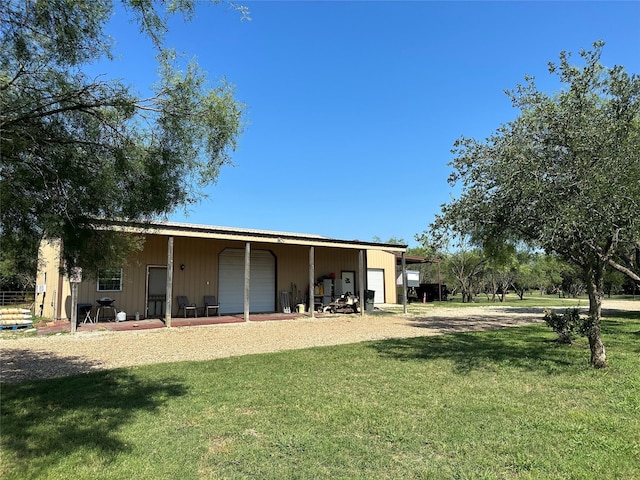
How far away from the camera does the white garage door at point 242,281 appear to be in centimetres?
1681

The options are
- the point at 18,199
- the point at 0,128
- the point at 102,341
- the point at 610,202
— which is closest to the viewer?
the point at 0,128

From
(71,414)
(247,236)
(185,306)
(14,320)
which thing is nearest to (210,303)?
(185,306)

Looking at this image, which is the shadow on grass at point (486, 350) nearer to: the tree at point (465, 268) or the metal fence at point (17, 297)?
the tree at point (465, 268)

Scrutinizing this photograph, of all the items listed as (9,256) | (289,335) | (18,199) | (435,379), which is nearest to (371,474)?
(435,379)

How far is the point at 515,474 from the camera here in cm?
321

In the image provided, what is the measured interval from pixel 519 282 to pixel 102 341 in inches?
1412

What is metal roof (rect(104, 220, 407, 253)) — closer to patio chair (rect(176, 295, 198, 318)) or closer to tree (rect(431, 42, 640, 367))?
patio chair (rect(176, 295, 198, 318))

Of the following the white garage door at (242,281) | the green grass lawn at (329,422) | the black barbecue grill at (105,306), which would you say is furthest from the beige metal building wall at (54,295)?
the green grass lawn at (329,422)

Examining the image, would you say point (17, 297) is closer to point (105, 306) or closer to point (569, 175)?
point (105, 306)

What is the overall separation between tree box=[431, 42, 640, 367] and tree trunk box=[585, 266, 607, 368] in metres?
0.02

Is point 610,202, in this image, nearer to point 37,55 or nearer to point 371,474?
point 371,474

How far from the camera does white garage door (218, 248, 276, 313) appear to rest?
16812mm

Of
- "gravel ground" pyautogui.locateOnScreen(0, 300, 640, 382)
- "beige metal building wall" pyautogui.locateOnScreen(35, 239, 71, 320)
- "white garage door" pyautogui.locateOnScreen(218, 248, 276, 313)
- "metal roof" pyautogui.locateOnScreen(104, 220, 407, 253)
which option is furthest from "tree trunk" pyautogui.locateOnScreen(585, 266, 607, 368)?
"beige metal building wall" pyautogui.locateOnScreen(35, 239, 71, 320)

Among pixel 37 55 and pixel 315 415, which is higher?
pixel 37 55
